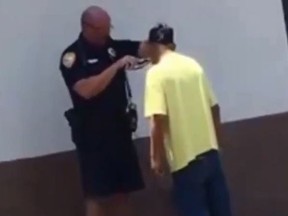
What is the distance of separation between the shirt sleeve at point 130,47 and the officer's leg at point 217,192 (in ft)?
4.41

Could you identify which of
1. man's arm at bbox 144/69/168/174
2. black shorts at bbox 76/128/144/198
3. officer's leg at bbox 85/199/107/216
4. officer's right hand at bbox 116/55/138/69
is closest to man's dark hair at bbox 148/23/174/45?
man's arm at bbox 144/69/168/174

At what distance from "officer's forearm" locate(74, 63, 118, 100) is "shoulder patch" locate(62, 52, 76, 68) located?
0.64ft

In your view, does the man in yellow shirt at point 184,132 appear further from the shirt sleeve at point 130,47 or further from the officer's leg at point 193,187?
the shirt sleeve at point 130,47

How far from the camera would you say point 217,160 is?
28.2 feet

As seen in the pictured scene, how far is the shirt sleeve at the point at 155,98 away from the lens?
8.36 meters

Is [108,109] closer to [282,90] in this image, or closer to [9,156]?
[9,156]

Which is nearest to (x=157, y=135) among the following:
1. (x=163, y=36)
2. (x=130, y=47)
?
(x=163, y=36)

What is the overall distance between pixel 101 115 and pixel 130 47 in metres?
0.66

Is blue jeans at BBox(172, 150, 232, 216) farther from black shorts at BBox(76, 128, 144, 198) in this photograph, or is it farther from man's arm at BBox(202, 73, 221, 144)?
black shorts at BBox(76, 128, 144, 198)

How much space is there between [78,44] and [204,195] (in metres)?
1.64

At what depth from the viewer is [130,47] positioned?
9562 mm

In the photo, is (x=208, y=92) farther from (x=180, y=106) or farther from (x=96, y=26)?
(x=96, y=26)

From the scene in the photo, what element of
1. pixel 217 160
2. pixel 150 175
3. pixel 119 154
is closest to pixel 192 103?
pixel 217 160

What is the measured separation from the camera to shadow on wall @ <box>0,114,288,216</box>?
985 cm
